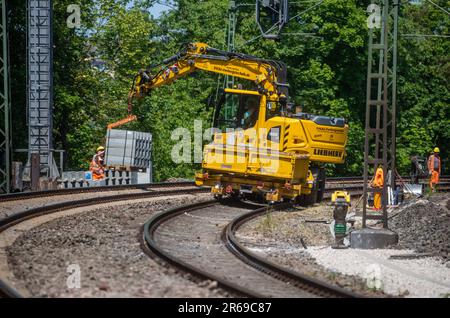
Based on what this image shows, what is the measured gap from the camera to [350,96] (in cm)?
5219

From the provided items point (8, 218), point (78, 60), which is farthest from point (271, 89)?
point (78, 60)

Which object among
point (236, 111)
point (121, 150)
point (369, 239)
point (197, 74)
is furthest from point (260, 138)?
point (197, 74)

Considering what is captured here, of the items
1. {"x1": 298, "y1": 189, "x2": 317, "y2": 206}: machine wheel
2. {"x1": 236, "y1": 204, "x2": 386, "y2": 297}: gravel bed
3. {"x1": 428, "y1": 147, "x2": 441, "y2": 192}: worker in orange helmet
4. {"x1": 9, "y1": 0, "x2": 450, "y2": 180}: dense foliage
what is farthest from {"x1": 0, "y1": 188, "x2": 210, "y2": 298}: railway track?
{"x1": 9, "y1": 0, "x2": 450, "y2": 180}: dense foliage

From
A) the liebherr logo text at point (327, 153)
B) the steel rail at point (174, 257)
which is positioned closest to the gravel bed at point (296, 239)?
the liebherr logo text at point (327, 153)

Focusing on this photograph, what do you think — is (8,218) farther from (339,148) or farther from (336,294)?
(339,148)

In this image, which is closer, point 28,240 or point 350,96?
point 28,240

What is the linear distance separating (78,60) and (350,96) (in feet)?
53.9

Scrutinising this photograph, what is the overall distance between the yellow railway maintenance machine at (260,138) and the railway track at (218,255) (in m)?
1.08

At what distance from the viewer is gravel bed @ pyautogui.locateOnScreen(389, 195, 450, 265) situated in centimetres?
1650

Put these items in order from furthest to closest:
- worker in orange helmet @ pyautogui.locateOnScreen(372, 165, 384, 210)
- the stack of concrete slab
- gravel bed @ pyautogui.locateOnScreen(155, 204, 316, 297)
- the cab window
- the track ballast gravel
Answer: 1. the stack of concrete slab
2. the cab window
3. worker in orange helmet @ pyautogui.locateOnScreen(372, 165, 384, 210)
4. the track ballast gravel
5. gravel bed @ pyautogui.locateOnScreen(155, 204, 316, 297)

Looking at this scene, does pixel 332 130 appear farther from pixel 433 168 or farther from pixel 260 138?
pixel 433 168

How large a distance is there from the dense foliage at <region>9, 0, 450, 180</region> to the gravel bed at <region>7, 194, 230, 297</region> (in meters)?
27.2
